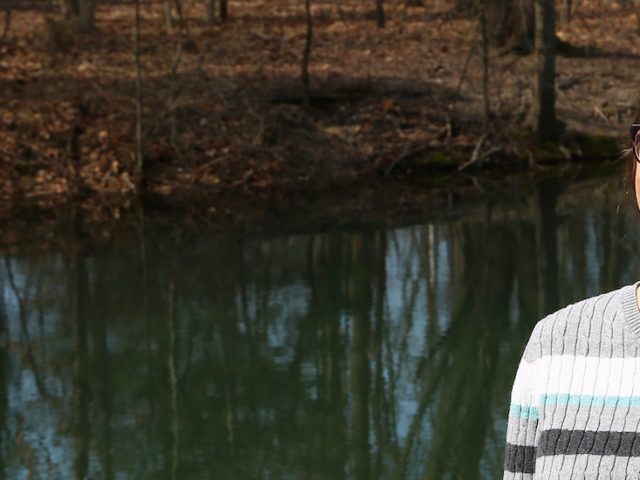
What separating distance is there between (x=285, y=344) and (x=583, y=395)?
8420mm

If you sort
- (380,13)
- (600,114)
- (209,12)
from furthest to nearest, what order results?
(380,13), (209,12), (600,114)

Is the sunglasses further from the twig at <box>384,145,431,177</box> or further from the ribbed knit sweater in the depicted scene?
the twig at <box>384,145,431,177</box>

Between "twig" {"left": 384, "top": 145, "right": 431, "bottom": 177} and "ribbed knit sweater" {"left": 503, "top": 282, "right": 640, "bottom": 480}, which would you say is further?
"twig" {"left": 384, "top": 145, "right": 431, "bottom": 177}

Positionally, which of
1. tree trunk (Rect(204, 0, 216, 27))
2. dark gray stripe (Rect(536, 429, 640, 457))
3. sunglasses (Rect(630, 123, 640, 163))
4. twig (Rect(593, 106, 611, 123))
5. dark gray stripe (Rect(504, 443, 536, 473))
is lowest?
twig (Rect(593, 106, 611, 123))

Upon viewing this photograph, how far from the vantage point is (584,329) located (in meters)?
1.66

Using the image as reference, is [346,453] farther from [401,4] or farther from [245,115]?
[401,4]

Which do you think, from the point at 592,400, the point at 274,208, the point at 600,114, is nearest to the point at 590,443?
the point at 592,400

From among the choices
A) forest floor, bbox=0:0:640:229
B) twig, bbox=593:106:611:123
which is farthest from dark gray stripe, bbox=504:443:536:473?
twig, bbox=593:106:611:123

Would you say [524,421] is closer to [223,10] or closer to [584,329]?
[584,329]

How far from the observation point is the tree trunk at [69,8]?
81.0 ft

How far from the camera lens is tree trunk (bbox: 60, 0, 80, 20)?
24688 millimetres

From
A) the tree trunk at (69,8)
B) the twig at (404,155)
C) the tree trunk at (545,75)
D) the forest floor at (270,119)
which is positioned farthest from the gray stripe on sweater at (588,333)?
the tree trunk at (69,8)

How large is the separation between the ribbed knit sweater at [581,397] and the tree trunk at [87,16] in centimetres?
2285

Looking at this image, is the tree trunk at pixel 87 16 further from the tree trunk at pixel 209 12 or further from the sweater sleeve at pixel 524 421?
the sweater sleeve at pixel 524 421
